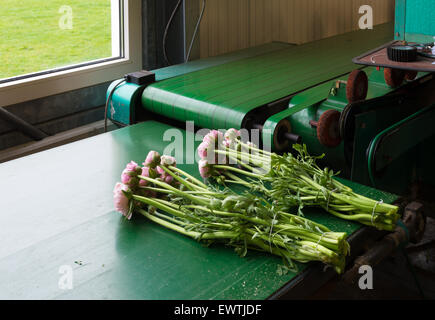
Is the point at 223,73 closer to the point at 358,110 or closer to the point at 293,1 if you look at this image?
the point at 358,110

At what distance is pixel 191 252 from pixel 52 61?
2.01 meters

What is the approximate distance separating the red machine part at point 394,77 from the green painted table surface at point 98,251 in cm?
71

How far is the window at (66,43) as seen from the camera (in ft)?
10.4

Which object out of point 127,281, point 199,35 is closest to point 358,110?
point 127,281

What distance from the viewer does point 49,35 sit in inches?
135

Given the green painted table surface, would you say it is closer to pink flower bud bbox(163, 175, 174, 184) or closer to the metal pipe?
pink flower bud bbox(163, 175, 174, 184)

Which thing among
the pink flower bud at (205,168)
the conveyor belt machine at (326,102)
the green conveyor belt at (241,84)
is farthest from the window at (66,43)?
the pink flower bud at (205,168)

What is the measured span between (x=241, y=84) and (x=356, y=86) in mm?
769

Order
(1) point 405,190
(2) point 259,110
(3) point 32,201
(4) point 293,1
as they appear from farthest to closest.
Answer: (4) point 293,1 < (1) point 405,190 < (2) point 259,110 < (3) point 32,201

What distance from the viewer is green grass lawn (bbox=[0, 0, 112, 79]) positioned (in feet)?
10.6

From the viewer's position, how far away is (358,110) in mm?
2273

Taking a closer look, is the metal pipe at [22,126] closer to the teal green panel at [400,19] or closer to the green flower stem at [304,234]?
the green flower stem at [304,234]

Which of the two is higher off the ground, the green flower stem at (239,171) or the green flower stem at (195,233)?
the green flower stem at (239,171)

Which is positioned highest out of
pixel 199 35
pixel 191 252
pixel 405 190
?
pixel 199 35
